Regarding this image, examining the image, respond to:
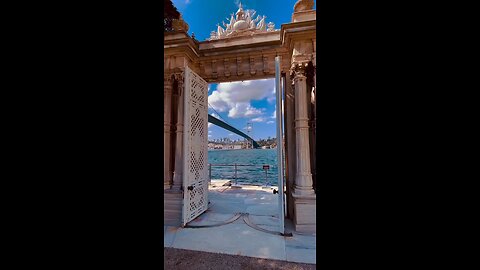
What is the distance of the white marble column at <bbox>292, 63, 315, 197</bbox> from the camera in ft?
11.5

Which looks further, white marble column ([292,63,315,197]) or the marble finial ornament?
the marble finial ornament

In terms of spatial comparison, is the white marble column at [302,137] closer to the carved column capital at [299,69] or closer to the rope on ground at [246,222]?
the carved column capital at [299,69]

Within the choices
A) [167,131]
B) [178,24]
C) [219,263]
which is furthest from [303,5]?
[219,263]

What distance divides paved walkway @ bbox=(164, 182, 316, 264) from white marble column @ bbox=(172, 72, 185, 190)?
2.93 feet

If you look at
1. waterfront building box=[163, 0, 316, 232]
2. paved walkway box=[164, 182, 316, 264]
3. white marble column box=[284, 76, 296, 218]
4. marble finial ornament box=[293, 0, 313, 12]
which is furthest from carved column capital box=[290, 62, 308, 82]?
paved walkway box=[164, 182, 316, 264]

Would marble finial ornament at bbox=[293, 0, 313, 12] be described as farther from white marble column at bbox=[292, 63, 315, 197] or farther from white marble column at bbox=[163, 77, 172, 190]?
white marble column at bbox=[163, 77, 172, 190]

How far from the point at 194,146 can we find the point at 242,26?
3.32m

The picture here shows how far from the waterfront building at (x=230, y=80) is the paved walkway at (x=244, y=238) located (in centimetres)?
31

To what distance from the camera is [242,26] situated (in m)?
4.93

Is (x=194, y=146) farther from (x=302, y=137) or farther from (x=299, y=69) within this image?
(x=299, y=69)

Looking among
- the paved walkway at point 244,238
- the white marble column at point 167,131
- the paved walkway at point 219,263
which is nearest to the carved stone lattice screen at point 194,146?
Result: the paved walkway at point 244,238
